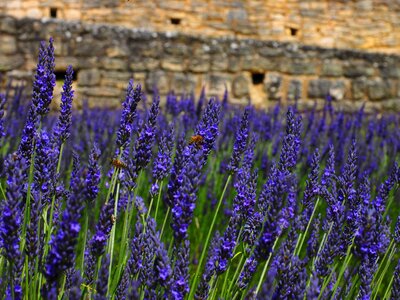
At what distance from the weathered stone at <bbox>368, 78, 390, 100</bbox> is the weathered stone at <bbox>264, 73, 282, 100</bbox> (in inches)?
53.2

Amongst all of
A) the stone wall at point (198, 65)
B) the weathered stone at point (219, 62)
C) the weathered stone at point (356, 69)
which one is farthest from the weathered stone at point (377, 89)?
the weathered stone at point (219, 62)

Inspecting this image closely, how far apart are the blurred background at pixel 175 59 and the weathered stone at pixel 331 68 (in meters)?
0.01

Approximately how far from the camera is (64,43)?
26.3ft

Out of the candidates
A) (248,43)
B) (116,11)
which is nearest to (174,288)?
(248,43)

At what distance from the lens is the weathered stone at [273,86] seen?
8.79m

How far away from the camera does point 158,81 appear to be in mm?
8289

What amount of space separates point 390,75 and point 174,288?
8.56m

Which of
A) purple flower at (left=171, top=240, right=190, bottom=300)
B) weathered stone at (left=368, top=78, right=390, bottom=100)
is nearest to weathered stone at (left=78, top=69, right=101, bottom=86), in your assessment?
weathered stone at (left=368, top=78, right=390, bottom=100)

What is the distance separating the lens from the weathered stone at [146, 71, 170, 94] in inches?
325

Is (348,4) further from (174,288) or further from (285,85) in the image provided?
(174,288)

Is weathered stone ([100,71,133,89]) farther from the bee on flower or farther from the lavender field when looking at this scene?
the bee on flower

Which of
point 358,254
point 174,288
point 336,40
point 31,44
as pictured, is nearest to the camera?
point 174,288

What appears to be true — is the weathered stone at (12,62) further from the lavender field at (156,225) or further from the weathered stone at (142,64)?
the lavender field at (156,225)

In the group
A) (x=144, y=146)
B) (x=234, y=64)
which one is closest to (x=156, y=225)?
(x=144, y=146)
